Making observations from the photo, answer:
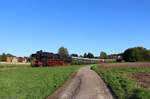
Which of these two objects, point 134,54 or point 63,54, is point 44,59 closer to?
point 63,54

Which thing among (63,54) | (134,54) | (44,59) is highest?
(134,54)

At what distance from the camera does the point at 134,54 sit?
103312 mm

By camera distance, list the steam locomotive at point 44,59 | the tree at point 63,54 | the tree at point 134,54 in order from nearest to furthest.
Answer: the steam locomotive at point 44,59
the tree at point 63,54
the tree at point 134,54

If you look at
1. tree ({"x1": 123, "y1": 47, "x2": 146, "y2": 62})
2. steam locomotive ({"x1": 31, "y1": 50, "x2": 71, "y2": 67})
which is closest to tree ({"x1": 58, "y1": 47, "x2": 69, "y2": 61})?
steam locomotive ({"x1": 31, "y1": 50, "x2": 71, "y2": 67})

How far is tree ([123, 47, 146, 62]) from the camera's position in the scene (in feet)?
340

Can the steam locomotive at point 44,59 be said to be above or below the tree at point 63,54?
below

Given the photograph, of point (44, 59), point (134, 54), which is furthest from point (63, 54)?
point (134, 54)

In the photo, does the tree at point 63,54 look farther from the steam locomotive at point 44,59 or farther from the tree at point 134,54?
the tree at point 134,54

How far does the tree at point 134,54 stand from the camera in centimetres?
10350

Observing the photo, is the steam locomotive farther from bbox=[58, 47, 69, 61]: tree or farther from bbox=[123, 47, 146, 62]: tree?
bbox=[123, 47, 146, 62]: tree

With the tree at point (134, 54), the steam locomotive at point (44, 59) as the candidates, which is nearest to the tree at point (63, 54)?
the steam locomotive at point (44, 59)

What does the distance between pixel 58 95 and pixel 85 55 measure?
127 metres

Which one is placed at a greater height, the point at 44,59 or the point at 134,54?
the point at 134,54

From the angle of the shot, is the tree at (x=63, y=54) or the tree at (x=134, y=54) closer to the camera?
the tree at (x=63, y=54)
